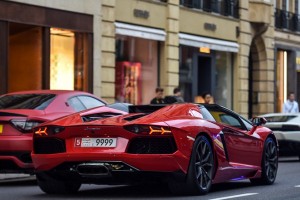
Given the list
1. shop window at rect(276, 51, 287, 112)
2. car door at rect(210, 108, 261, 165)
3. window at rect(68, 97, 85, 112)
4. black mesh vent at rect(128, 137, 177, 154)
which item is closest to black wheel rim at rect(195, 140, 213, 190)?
black mesh vent at rect(128, 137, 177, 154)

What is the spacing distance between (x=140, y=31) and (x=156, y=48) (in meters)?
2.07

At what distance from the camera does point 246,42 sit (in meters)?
34.2

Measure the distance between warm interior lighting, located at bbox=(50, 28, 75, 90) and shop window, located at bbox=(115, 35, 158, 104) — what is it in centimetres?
225

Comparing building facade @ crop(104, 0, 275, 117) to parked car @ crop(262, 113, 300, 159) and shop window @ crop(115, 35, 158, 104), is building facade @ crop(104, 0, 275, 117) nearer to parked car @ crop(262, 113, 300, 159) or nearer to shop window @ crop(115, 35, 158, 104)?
shop window @ crop(115, 35, 158, 104)

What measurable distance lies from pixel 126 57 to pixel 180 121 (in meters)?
16.3

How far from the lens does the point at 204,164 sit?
10.8 m

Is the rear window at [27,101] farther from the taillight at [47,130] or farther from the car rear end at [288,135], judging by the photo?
the car rear end at [288,135]

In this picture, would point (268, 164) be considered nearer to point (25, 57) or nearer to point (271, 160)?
point (271, 160)

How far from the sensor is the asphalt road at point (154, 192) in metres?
10.8

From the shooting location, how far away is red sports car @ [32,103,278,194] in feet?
33.3

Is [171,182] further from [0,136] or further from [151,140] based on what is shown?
[0,136]

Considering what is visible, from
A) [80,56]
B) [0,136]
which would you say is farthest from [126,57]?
[0,136]

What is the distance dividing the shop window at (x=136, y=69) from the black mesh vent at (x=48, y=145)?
15.5m

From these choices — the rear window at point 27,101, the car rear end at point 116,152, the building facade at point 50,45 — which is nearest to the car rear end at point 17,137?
the rear window at point 27,101
